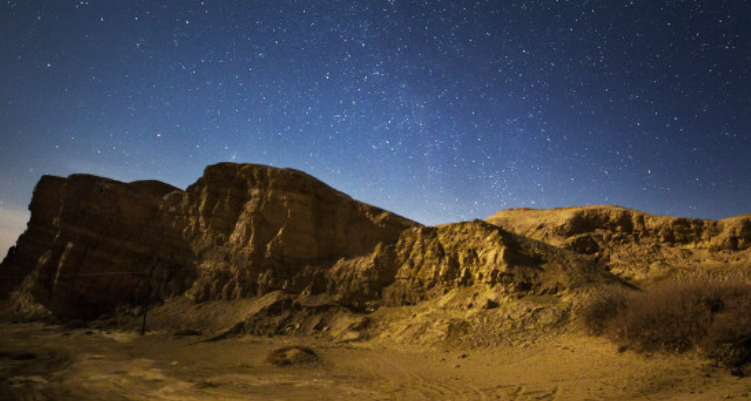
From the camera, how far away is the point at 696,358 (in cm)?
1177

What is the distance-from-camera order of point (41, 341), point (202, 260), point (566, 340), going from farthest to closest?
point (202, 260)
point (41, 341)
point (566, 340)

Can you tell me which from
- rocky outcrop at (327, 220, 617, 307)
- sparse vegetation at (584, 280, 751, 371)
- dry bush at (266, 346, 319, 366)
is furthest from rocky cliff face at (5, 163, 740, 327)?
dry bush at (266, 346, 319, 366)

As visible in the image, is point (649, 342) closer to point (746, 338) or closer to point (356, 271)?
point (746, 338)

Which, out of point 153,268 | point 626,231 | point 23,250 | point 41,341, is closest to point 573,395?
point 41,341

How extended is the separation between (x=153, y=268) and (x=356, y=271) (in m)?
16.5

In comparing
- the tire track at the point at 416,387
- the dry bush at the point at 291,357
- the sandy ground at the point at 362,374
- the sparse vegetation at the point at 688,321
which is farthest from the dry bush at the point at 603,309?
the dry bush at the point at 291,357

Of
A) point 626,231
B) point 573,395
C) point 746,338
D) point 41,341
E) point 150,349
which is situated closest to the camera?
point 573,395

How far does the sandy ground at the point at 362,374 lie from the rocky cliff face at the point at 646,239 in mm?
21824

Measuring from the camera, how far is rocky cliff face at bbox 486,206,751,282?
3055cm

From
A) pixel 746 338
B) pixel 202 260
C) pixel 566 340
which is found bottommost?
pixel 566 340

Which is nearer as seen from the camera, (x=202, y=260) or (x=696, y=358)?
(x=696, y=358)

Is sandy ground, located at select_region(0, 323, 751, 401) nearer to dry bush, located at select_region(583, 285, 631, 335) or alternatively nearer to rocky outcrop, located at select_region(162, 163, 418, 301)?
dry bush, located at select_region(583, 285, 631, 335)

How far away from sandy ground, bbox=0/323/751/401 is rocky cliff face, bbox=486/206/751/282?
21.8 metres

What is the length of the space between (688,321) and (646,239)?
2770 cm
